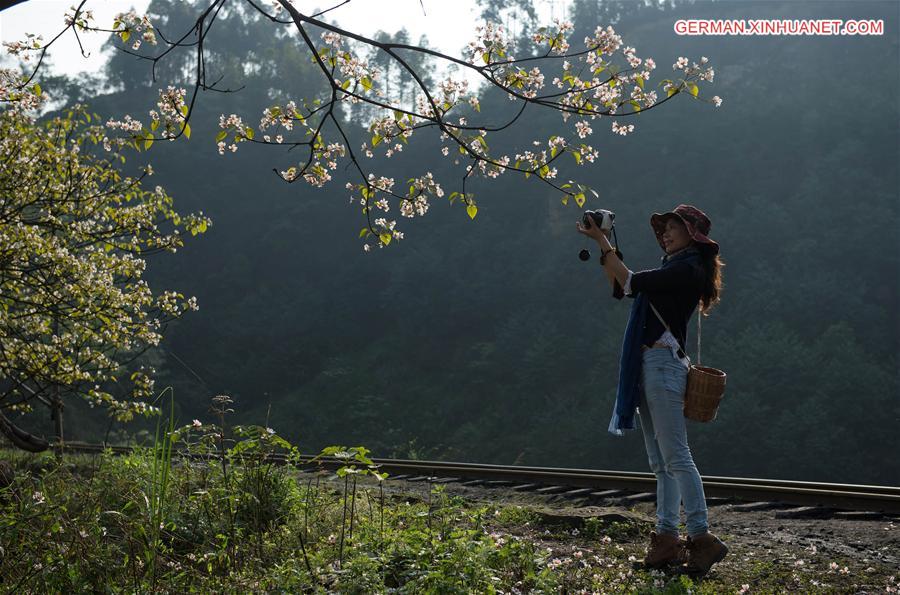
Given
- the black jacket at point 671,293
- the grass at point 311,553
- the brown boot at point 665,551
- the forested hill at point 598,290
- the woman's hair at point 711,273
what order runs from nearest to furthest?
the grass at point 311,553
the black jacket at point 671,293
the brown boot at point 665,551
the woman's hair at point 711,273
the forested hill at point 598,290

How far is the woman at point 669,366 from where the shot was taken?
4750mm

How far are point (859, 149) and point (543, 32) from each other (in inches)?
1640

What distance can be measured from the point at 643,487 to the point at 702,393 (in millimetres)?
3787

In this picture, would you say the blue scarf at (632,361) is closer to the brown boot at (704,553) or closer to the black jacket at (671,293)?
the black jacket at (671,293)

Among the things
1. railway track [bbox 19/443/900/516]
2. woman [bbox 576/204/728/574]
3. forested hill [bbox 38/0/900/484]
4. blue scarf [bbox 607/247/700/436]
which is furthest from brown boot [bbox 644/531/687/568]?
forested hill [bbox 38/0/900/484]

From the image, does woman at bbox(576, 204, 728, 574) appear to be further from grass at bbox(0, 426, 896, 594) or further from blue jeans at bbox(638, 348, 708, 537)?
grass at bbox(0, 426, 896, 594)

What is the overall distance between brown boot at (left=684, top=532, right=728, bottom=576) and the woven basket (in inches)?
27.0

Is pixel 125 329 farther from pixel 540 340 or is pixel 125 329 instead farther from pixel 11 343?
pixel 540 340

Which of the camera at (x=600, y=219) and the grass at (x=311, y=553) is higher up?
the camera at (x=600, y=219)

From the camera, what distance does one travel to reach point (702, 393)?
479 cm

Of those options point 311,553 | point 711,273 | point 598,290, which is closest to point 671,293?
point 711,273

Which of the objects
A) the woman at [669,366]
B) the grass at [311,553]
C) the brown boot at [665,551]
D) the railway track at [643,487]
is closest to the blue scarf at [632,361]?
the woman at [669,366]

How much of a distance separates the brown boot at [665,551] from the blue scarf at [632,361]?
0.67 metres

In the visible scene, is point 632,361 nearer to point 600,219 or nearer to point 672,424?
point 672,424
